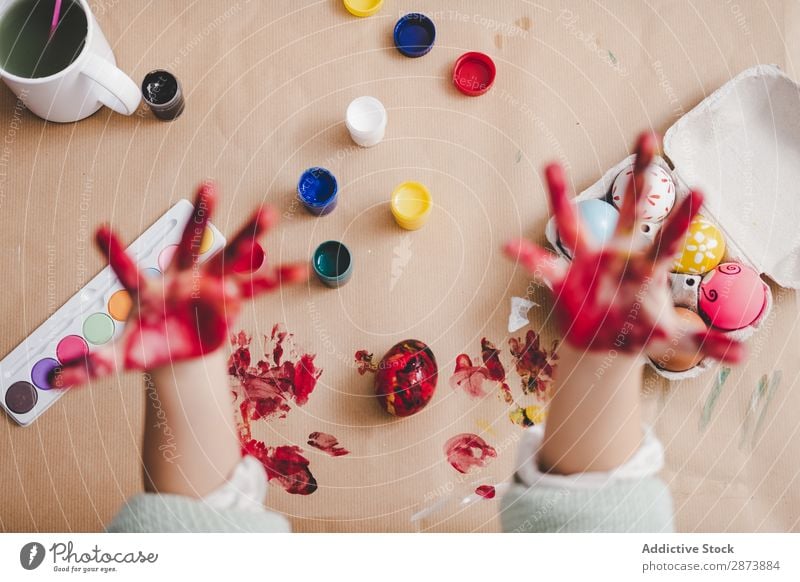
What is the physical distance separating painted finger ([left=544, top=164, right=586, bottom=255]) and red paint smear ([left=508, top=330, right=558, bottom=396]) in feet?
0.32

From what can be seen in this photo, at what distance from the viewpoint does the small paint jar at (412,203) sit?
25.5 inches

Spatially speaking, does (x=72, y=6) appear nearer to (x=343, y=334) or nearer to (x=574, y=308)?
(x=343, y=334)

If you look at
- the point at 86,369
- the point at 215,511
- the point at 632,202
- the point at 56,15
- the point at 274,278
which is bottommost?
the point at 215,511

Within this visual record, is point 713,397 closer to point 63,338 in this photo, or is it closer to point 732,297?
point 732,297

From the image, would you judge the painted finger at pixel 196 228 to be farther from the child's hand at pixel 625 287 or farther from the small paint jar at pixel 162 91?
the child's hand at pixel 625 287

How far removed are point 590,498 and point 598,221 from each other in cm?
26

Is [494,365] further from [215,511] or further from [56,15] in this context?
[56,15]

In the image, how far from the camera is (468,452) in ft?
2.05

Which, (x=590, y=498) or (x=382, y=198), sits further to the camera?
(x=382, y=198)

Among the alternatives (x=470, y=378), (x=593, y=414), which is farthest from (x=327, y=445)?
(x=593, y=414)

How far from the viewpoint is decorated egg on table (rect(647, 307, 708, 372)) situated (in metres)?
0.61

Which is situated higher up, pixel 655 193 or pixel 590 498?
pixel 655 193

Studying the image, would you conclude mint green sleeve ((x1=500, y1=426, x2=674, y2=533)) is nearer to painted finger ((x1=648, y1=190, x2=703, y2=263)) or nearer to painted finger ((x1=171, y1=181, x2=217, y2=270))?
painted finger ((x1=648, y1=190, x2=703, y2=263))

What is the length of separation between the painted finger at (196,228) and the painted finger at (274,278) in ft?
0.17
